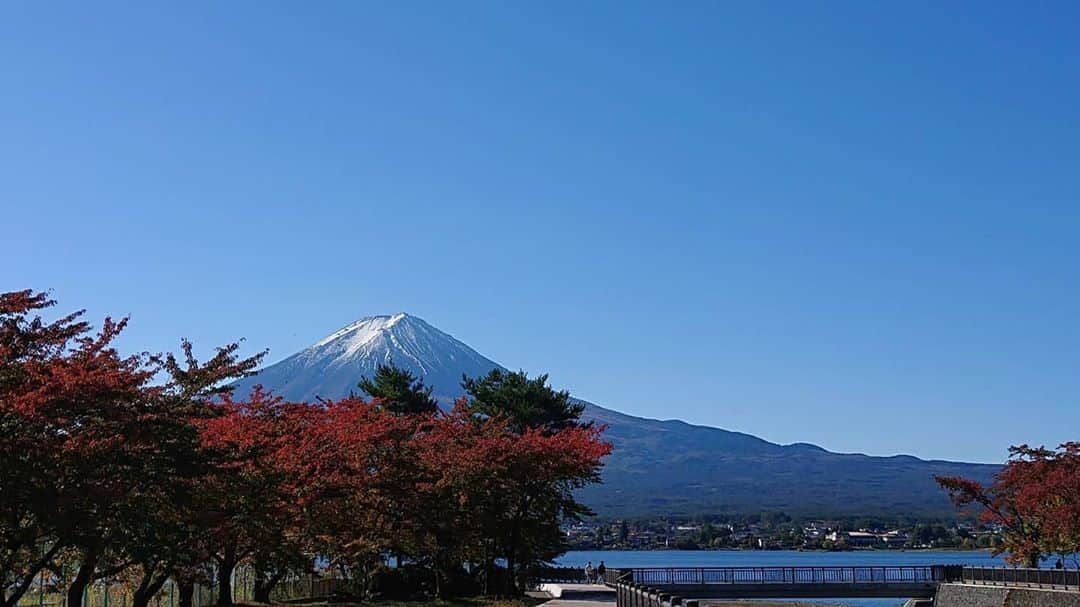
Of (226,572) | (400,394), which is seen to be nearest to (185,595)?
(226,572)

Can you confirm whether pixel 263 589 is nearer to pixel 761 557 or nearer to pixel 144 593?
pixel 144 593

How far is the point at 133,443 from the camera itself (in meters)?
21.9

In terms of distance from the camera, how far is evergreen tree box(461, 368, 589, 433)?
60.8 m

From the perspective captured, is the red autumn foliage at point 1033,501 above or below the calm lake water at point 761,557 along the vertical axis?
above

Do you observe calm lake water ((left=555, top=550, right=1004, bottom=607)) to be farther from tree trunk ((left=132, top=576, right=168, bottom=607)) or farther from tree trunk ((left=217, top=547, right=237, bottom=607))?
tree trunk ((left=132, top=576, right=168, bottom=607))

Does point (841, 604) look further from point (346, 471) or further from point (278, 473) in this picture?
point (278, 473)

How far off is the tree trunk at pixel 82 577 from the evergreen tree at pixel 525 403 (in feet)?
115

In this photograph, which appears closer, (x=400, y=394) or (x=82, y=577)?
(x=82, y=577)

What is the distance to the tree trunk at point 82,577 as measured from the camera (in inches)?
883

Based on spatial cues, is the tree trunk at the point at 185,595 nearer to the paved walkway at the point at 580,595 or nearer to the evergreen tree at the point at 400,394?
the paved walkway at the point at 580,595

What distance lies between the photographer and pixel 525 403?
6141 centimetres

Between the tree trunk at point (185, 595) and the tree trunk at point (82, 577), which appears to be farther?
the tree trunk at point (185, 595)

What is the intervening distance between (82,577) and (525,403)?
125 feet

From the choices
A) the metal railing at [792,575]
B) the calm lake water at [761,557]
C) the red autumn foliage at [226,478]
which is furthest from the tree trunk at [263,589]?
the calm lake water at [761,557]
